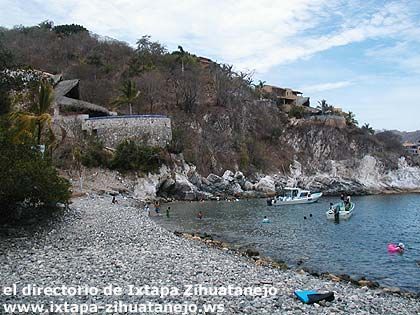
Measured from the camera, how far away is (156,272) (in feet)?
44.7

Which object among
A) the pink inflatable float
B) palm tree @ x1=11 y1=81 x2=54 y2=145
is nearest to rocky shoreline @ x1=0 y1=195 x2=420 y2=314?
palm tree @ x1=11 y1=81 x2=54 y2=145

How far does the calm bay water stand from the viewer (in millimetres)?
19891

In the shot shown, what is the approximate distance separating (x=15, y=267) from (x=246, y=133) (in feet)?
217

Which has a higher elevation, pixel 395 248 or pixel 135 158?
pixel 135 158

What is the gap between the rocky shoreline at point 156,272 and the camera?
11094 millimetres

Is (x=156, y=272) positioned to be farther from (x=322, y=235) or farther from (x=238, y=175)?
(x=238, y=175)

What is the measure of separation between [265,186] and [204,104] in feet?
66.6

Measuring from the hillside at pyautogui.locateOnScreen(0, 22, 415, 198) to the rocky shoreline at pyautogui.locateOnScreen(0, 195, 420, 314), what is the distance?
4334cm

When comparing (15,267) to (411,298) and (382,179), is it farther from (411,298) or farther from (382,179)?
(382,179)

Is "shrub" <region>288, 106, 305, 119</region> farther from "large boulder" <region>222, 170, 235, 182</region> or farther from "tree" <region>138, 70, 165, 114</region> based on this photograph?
"large boulder" <region>222, 170, 235, 182</region>

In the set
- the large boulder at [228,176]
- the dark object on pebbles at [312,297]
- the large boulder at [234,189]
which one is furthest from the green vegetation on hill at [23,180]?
the large boulder at [228,176]

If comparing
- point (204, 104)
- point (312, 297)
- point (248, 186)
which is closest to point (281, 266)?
point (312, 297)

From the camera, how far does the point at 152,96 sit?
2741 inches

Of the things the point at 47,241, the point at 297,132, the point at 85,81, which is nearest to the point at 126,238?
the point at 47,241
